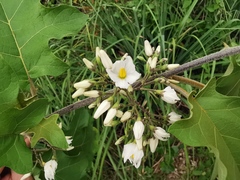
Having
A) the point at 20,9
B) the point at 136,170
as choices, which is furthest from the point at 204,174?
the point at 20,9

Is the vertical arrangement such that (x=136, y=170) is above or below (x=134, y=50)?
below

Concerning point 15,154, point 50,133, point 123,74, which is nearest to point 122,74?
point 123,74

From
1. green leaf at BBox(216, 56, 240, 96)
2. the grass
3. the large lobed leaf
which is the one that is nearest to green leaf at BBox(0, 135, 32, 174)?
the large lobed leaf

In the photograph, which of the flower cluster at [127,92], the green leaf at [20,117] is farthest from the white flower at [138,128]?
the green leaf at [20,117]

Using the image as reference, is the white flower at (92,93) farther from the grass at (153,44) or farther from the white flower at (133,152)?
the grass at (153,44)

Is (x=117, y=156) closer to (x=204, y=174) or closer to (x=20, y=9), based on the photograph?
(x=204, y=174)
